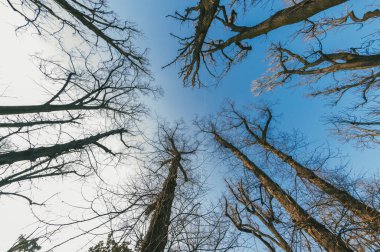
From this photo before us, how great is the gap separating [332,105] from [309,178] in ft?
8.07

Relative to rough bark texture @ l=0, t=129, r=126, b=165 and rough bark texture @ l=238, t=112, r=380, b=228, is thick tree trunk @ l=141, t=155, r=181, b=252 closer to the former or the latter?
rough bark texture @ l=238, t=112, r=380, b=228

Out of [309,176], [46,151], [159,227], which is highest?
[46,151]

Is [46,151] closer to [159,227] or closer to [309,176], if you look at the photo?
[159,227]

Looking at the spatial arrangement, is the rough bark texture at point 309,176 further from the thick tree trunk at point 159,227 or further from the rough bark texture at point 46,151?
Result: the rough bark texture at point 46,151

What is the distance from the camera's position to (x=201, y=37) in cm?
560

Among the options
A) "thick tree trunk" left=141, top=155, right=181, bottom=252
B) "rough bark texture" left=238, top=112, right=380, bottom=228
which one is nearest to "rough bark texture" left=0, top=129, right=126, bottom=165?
"thick tree trunk" left=141, top=155, right=181, bottom=252

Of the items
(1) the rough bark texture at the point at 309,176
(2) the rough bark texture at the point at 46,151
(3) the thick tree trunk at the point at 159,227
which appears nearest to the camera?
(3) the thick tree trunk at the point at 159,227

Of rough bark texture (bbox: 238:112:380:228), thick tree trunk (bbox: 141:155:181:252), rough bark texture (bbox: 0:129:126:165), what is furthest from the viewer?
rough bark texture (bbox: 0:129:126:165)

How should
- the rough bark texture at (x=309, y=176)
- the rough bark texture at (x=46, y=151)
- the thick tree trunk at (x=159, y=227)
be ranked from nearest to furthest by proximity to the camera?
the thick tree trunk at (x=159, y=227)
the rough bark texture at (x=309, y=176)
the rough bark texture at (x=46, y=151)

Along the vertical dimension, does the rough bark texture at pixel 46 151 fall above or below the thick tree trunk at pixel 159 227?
above

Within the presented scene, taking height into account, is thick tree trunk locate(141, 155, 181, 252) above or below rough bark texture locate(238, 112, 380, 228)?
below

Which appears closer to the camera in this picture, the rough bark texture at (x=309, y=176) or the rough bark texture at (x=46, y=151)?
the rough bark texture at (x=309, y=176)

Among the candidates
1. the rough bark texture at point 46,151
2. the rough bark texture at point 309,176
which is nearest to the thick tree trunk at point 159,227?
the rough bark texture at point 309,176

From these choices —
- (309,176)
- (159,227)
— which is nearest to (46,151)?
(159,227)
